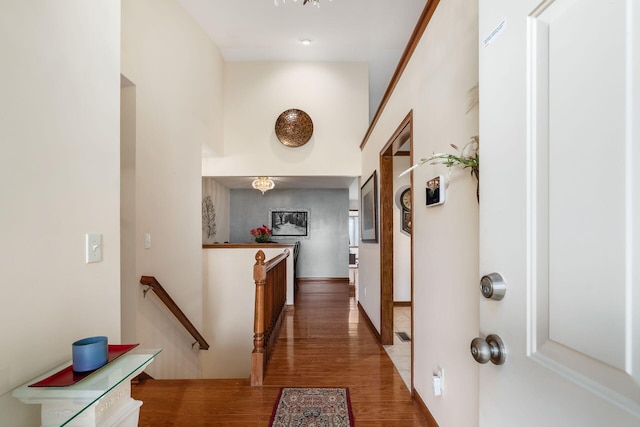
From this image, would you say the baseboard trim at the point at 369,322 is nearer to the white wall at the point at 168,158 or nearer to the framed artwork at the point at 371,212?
the framed artwork at the point at 371,212

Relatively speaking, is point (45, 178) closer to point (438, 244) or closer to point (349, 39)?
point (438, 244)

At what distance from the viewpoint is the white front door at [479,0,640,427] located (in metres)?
0.43

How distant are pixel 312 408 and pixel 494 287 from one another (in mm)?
1770

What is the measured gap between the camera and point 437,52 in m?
1.68

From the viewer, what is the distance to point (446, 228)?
5.13ft

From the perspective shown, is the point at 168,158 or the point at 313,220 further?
the point at 313,220

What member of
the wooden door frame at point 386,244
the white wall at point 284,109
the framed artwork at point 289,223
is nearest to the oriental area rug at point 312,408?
the wooden door frame at point 386,244

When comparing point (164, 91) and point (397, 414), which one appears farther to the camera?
point (164, 91)

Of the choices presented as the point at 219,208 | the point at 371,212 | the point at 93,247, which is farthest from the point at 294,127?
the point at 93,247

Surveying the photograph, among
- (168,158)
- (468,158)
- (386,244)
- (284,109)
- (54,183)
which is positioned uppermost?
(284,109)

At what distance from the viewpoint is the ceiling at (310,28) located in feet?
11.8

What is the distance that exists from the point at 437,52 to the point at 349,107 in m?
3.36

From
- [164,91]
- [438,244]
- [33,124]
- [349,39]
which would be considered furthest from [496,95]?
[349,39]

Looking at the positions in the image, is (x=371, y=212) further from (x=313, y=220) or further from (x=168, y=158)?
(x=313, y=220)
